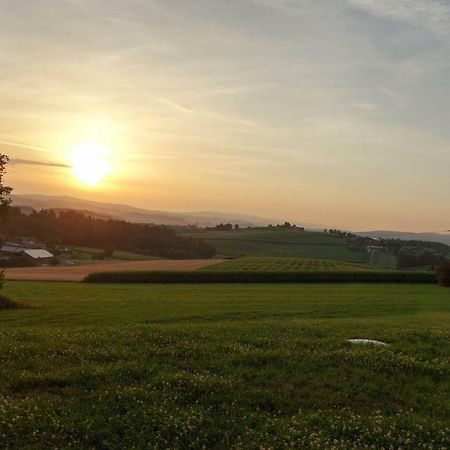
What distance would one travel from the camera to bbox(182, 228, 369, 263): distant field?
517ft

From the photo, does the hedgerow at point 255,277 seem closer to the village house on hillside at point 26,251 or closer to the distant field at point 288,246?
the village house on hillside at point 26,251

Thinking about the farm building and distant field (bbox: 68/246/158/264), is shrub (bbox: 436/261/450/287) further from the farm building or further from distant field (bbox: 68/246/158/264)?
the farm building

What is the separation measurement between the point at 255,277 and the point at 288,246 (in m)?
99.4

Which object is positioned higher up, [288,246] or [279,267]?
[288,246]

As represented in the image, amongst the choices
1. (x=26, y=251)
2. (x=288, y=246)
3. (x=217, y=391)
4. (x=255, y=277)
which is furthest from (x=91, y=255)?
(x=217, y=391)

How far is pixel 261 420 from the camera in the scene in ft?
34.5

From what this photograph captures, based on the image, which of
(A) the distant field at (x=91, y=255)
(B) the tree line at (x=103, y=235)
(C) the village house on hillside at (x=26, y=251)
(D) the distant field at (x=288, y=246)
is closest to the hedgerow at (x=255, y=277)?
(C) the village house on hillside at (x=26, y=251)

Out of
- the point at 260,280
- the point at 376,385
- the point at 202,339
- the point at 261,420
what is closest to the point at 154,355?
the point at 202,339

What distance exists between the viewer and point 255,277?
275 feet

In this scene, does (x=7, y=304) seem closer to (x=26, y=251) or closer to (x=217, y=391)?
(x=217, y=391)

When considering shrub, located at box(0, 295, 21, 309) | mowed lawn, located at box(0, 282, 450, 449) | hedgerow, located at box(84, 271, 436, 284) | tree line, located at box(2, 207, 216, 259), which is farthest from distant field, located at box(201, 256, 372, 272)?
mowed lawn, located at box(0, 282, 450, 449)

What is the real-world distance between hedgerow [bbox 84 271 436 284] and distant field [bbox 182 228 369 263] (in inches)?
2310

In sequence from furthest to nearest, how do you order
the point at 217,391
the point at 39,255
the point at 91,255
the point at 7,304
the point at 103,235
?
1. the point at 103,235
2. the point at 91,255
3. the point at 39,255
4. the point at 7,304
5. the point at 217,391

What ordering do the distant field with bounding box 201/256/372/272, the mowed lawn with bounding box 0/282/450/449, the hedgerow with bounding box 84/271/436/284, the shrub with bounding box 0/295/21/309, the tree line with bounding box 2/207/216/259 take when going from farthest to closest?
1. the tree line with bounding box 2/207/216/259
2. the distant field with bounding box 201/256/372/272
3. the hedgerow with bounding box 84/271/436/284
4. the shrub with bounding box 0/295/21/309
5. the mowed lawn with bounding box 0/282/450/449
